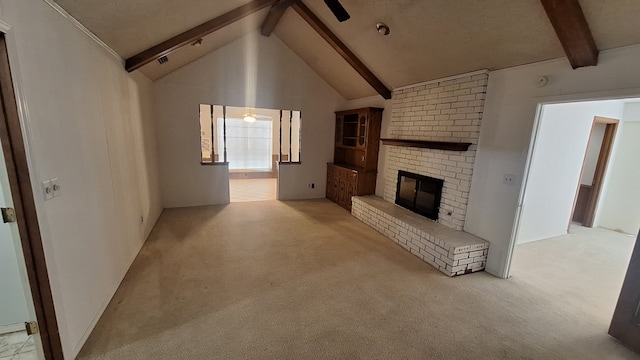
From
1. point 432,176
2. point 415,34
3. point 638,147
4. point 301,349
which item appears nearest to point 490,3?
point 415,34

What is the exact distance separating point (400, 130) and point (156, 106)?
4594mm

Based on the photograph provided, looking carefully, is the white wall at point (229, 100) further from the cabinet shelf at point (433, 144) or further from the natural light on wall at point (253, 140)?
the natural light on wall at point (253, 140)

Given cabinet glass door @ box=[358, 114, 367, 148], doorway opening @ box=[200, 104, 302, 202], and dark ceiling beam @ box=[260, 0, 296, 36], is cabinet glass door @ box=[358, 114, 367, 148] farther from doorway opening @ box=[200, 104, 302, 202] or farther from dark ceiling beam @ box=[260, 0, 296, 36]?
doorway opening @ box=[200, 104, 302, 202]

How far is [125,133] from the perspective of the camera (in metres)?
3.10

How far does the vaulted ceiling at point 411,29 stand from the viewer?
206 cm

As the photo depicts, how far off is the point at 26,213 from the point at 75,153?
62 cm

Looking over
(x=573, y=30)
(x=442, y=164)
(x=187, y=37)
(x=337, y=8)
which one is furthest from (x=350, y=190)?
(x=573, y=30)

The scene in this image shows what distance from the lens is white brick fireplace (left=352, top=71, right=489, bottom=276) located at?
318 centimetres

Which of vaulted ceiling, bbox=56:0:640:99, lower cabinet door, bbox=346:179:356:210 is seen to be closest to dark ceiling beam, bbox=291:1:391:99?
vaulted ceiling, bbox=56:0:640:99

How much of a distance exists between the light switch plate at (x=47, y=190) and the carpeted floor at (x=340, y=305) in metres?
1.16

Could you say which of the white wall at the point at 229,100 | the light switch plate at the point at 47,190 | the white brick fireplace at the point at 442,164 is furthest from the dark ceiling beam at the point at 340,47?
the light switch plate at the point at 47,190

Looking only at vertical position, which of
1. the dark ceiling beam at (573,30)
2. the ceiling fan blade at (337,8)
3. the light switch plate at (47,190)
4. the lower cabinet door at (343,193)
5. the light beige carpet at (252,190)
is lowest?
the light beige carpet at (252,190)

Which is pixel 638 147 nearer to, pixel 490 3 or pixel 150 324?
pixel 490 3

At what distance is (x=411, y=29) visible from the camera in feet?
10.4
